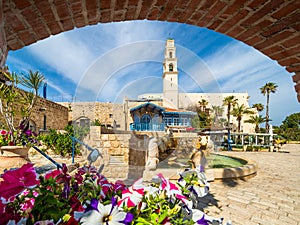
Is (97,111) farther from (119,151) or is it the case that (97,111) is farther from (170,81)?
(119,151)

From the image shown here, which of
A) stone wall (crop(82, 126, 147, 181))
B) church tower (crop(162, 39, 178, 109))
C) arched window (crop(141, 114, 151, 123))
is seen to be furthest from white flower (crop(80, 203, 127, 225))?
church tower (crop(162, 39, 178, 109))

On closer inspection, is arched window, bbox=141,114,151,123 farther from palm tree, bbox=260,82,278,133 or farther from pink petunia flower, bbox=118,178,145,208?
palm tree, bbox=260,82,278,133

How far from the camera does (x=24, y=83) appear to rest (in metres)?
2.60

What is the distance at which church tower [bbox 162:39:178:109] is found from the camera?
1199cm

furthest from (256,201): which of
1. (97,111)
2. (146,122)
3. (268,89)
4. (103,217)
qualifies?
(268,89)

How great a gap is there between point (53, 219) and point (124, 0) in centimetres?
130

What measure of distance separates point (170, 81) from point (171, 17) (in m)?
10.6

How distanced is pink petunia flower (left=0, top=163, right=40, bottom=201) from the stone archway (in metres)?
0.92

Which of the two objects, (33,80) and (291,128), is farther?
(291,128)

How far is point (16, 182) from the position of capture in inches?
20.4

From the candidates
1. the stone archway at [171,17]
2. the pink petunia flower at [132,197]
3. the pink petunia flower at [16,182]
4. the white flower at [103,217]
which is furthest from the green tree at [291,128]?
the pink petunia flower at [16,182]

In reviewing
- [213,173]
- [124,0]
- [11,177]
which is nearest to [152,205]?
[11,177]

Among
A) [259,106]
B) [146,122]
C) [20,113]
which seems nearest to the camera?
[20,113]

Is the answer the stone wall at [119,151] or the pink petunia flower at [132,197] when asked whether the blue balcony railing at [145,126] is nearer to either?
the stone wall at [119,151]
